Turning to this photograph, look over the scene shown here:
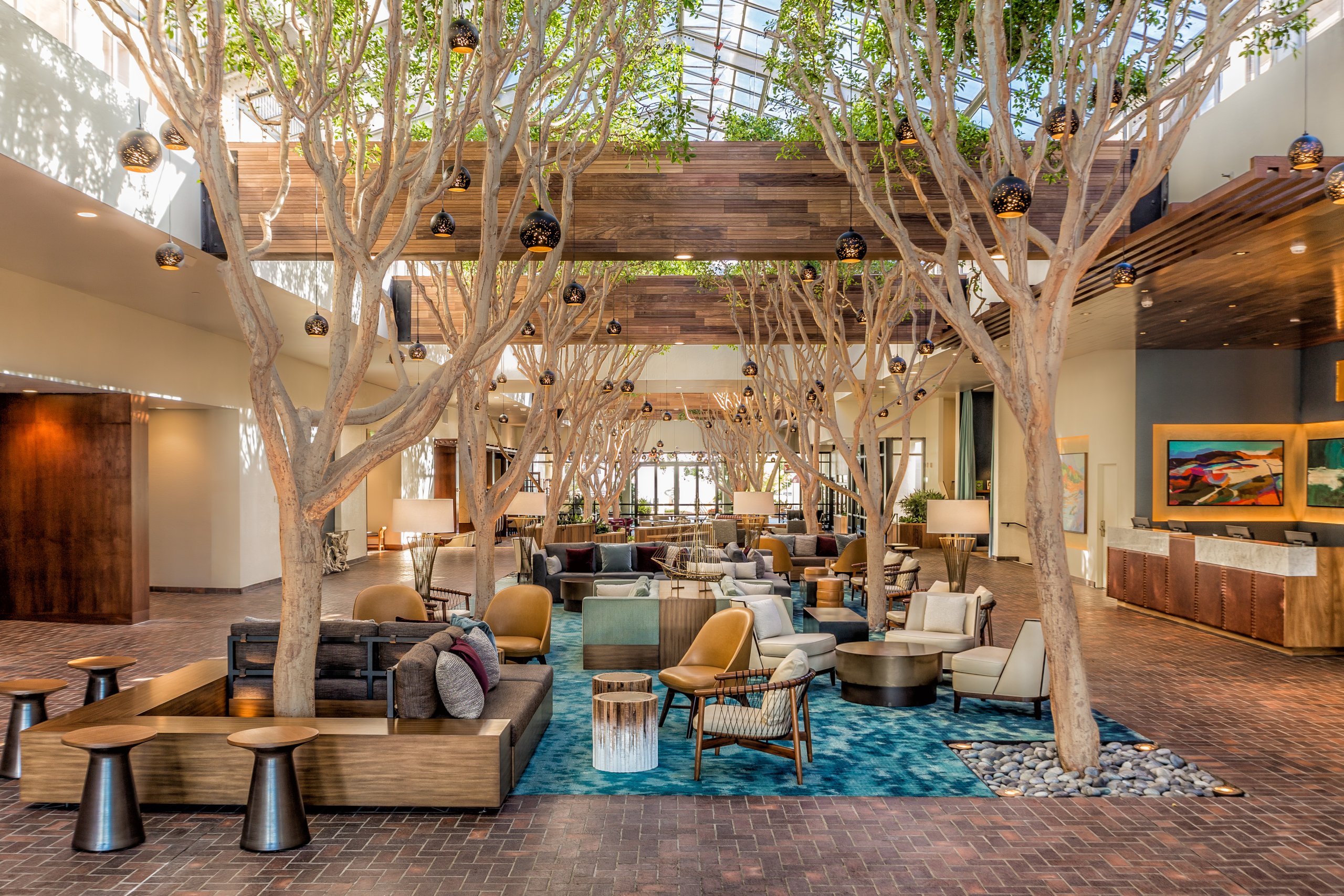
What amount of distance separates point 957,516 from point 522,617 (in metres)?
4.29

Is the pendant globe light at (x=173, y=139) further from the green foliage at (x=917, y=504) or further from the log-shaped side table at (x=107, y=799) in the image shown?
the green foliage at (x=917, y=504)

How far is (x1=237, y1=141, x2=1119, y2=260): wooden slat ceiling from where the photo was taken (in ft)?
26.3

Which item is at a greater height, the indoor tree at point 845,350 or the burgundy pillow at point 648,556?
the indoor tree at point 845,350

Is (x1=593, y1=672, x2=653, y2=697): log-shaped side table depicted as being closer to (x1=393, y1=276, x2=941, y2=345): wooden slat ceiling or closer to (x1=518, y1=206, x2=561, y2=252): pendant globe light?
(x1=518, y1=206, x2=561, y2=252): pendant globe light

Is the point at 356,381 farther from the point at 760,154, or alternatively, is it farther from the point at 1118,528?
the point at 1118,528

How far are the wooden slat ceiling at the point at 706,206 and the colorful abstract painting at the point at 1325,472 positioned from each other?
7542mm

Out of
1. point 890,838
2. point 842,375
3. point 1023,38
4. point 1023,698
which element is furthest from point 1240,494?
point 890,838

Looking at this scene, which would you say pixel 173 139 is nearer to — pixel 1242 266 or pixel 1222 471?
pixel 1242 266

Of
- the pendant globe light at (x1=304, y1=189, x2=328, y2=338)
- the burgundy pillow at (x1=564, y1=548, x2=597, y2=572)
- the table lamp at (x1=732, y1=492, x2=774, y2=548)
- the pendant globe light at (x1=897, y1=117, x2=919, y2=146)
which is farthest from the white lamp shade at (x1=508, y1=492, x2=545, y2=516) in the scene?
the pendant globe light at (x1=897, y1=117, x2=919, y2=146)

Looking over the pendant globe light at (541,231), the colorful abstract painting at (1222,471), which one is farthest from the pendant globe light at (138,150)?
the colorful abstract painting at (1222,471)

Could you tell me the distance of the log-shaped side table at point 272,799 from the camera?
427 cm

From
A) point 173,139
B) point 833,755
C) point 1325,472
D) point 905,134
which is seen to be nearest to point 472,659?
point 833,755

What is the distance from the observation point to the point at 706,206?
802cm

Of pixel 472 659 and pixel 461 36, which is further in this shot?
pixel 472 659
